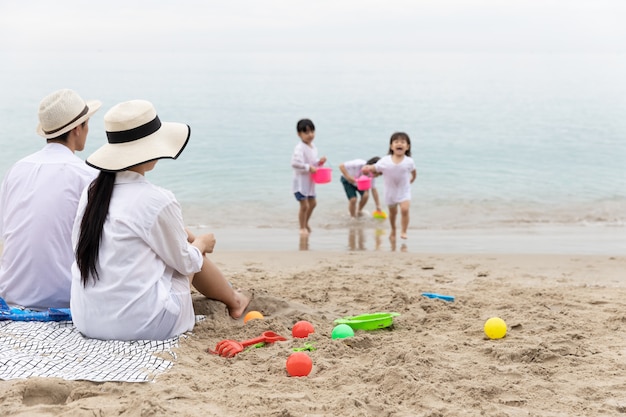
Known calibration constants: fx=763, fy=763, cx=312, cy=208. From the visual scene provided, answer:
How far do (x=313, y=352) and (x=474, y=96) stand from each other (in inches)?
1543

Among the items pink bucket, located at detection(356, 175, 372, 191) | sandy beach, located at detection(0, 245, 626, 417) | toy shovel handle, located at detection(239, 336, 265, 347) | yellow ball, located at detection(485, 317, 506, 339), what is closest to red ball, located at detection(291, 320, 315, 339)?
sandy beach, located at detection(0, 245, 626, 417)

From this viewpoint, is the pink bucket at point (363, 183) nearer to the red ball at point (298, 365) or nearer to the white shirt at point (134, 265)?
the white shirt at point (134, 265)

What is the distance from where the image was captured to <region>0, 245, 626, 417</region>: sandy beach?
3.41 m

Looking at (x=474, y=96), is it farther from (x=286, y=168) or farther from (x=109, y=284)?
(x=109, y=284)

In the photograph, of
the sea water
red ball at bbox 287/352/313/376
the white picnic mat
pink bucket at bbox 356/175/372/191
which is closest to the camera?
the white picnic mat

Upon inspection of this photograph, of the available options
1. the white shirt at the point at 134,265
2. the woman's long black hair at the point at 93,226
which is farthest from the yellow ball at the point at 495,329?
the woman's long black hair at the point at 93,226

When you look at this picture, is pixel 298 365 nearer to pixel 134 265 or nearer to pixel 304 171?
pixel 134 265

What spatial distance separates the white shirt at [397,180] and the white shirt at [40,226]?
18.6ft

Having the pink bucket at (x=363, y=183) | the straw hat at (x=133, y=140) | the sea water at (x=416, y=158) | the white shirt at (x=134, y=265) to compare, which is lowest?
the sea water at (x=416, y=158)

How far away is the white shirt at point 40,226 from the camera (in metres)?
4.66

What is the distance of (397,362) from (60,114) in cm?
261

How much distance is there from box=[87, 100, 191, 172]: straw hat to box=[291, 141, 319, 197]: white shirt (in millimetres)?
5886

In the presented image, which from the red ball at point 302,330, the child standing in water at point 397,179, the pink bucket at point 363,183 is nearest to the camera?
the red ball at point 302,330

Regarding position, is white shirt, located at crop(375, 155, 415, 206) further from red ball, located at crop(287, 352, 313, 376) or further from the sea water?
red ball, located at crop(287, 352, 313, 376)
